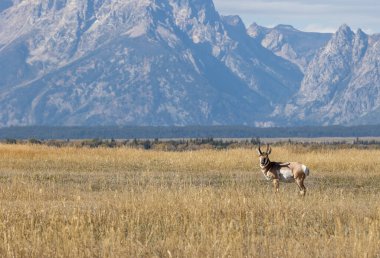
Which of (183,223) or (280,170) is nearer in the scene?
(183,223)

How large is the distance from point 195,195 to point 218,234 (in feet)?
15.7

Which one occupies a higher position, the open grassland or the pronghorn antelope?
the pronghorn antelope

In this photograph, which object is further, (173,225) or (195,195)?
(195,195)

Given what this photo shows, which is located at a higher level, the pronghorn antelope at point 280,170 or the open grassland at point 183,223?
the pronghorn antelope at point 280,170

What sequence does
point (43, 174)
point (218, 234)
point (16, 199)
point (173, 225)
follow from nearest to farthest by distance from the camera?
point (218, 234) → point (173, 225) → point (16, 199) → point (43, 174)

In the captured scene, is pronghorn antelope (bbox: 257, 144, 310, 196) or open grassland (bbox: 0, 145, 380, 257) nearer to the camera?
open grassland (bbox: 0, 145, 380, 257)

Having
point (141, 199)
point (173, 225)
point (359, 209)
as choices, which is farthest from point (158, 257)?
point (359, 209)

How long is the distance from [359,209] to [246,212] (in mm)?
3467

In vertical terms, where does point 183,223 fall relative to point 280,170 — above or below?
below

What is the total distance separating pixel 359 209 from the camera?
23547 millimetres

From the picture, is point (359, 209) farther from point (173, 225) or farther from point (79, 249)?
point (79, 249)

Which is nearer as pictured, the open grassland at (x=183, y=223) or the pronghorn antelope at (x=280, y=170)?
the open grassland at (x=183, y=223)

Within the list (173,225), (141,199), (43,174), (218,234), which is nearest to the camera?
(218,234)

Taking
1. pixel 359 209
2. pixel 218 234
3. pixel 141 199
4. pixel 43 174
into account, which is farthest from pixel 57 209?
pixel 43 174
